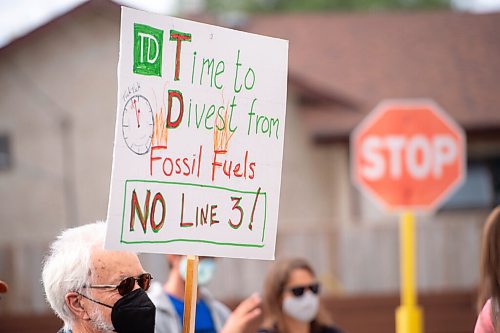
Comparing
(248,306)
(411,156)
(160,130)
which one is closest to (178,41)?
(160,130)

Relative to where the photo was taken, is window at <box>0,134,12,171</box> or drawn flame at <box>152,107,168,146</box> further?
window at <box>0,134,12,171</box>

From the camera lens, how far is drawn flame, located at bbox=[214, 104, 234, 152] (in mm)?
4496

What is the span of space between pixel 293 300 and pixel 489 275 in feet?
6.71

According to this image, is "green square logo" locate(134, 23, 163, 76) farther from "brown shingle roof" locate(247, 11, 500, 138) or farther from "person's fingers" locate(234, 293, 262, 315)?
"brown shingle roof" locate(247, 11, 500, 138)

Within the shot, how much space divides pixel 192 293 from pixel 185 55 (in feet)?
3.14

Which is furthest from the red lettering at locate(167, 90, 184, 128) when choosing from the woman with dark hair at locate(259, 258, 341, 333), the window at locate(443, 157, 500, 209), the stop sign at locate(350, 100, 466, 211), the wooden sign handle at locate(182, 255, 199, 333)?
the window at locate(443, 157, 500, 209)

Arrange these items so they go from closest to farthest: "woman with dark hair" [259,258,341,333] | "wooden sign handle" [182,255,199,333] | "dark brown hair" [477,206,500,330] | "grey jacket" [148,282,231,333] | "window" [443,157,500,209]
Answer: "wooden sign handle" [182,255,199,333] < "dark brown hair" [477,206,500,330] < "grey jacket" [148,282,231,333] < "woman with dark hair" [259,258,341,333] < "window" [443,157,500,209]

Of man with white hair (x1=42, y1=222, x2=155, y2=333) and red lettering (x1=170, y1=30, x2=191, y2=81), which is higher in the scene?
red lettering (x1=170, y1=30, x2=191, y2=81)

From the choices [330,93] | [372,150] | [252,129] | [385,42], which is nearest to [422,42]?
[385,42]

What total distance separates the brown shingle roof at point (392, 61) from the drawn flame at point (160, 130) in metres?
14.2

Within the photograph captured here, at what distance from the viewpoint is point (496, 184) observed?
63.6 feet

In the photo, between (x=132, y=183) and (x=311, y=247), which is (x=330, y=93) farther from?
(x=132, y=183)

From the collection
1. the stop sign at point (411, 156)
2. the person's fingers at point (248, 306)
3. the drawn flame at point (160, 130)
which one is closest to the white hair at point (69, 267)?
the drawn flame at point (160, 130)

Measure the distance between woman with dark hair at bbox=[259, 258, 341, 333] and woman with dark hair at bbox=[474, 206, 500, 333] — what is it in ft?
6.16
